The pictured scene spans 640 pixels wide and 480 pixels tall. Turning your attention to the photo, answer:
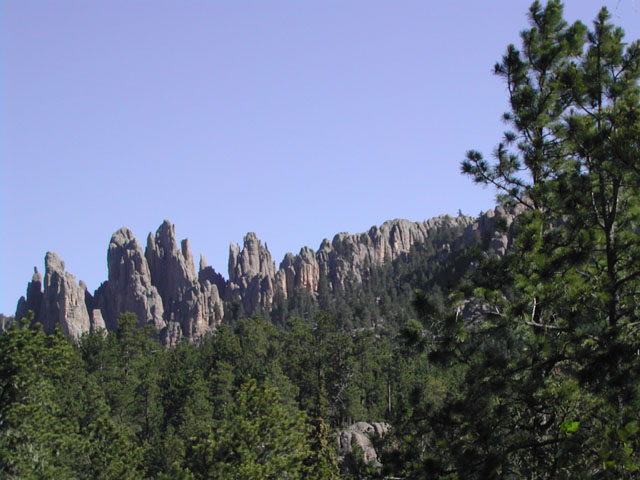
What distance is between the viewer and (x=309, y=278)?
124500mm

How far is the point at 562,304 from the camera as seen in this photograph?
8609 millimetres

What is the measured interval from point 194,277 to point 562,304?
385 feet

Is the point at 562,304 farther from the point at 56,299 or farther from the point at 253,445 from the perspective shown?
the point at 56,299

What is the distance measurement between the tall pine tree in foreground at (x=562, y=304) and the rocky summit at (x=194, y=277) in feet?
321

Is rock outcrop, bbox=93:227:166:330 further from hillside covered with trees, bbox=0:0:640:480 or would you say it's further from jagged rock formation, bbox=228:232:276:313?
hillside covered with trees, bbox=0:0:640:480

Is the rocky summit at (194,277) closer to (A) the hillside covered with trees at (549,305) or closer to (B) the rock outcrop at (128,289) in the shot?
(B) the rock outcrop at (128,289)

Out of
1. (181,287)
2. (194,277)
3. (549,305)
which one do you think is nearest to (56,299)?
(181,287)

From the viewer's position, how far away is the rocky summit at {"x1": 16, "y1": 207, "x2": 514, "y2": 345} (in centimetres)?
11369

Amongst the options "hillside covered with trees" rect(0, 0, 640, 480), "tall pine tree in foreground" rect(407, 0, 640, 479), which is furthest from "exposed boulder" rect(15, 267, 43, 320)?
"tall pine tree in foreground" rect(407, 0, 640, 479)

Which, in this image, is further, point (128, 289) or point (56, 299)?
point (128, 289)

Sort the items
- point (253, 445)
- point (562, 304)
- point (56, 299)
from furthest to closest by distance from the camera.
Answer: point (56, 299)
point (253, 445)
point (562, 304)

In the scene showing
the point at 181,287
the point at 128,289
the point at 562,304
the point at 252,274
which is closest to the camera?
the point at 562,304

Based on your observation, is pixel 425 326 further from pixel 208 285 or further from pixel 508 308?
pixel 208 285

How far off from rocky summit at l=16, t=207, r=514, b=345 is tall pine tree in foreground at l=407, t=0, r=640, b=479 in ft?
321
